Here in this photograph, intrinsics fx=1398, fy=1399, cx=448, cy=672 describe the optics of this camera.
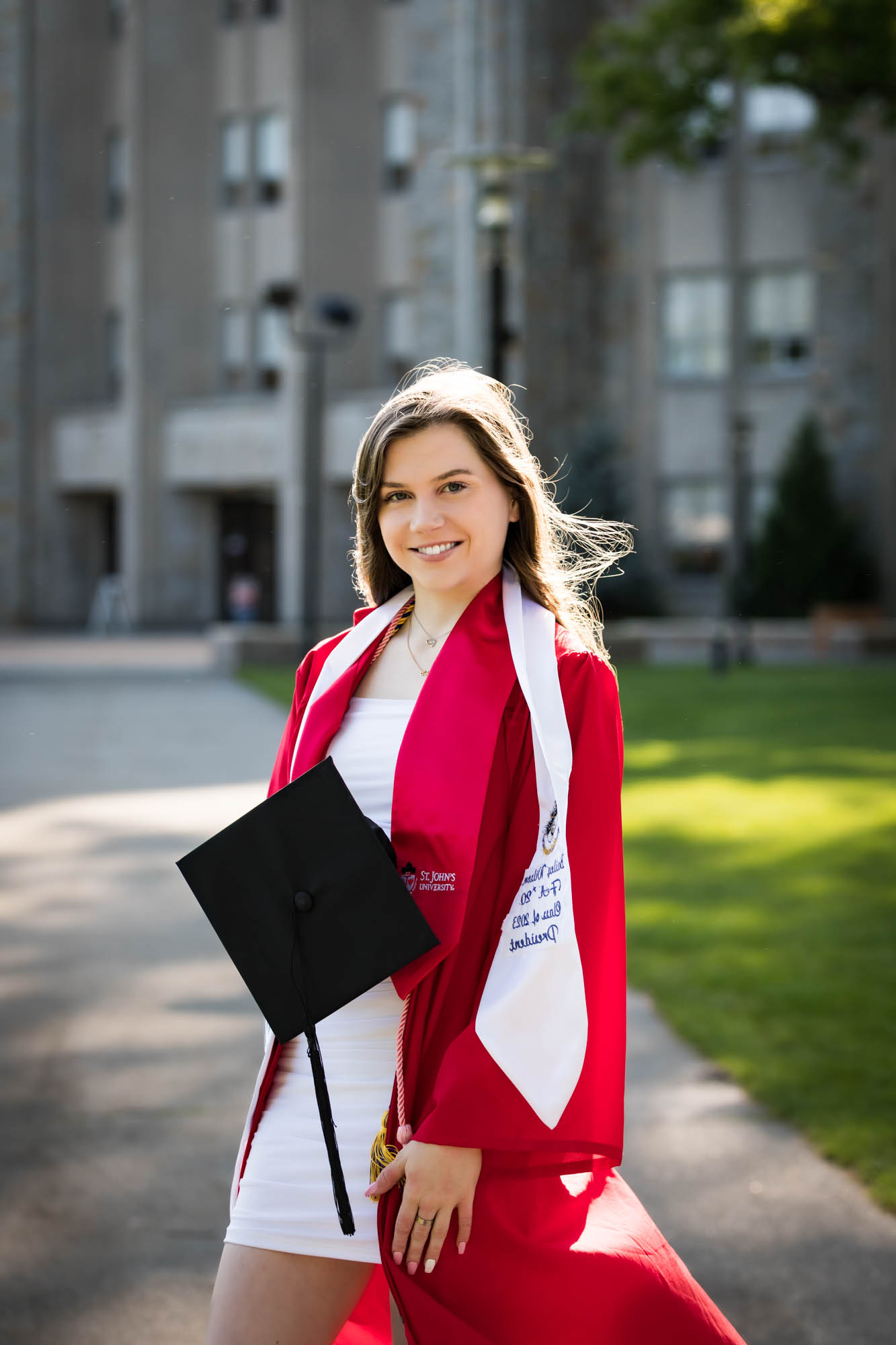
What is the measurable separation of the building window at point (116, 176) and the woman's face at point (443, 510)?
36.6 meters

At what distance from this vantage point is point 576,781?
2.17 meters

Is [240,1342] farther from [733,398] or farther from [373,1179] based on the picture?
[733,398]

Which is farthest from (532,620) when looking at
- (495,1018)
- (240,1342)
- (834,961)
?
(834,961)

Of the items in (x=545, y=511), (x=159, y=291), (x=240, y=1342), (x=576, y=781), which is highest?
(x=159, y=291)

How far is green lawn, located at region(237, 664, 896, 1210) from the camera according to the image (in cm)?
479

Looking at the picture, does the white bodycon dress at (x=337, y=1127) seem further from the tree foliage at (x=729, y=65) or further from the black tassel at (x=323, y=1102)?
the tree foliage at (x=729, y=65)

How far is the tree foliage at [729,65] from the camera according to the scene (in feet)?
57.9

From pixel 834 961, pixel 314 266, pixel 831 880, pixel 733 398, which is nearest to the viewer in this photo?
pixel 834 961

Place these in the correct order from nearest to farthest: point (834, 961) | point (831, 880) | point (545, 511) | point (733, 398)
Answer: point (545, 511), point (834, 961), point (831, 880), point (733, 398)

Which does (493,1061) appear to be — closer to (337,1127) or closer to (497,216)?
(337,1127)

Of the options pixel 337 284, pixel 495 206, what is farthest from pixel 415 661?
pixel 337 284

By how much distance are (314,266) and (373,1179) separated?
33.4 meters

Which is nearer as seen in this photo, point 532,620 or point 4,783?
point 532,620

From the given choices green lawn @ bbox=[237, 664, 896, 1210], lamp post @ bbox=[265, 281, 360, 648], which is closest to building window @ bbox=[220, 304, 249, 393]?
lamp post @ bbox=[265, 281, 360, 648]
